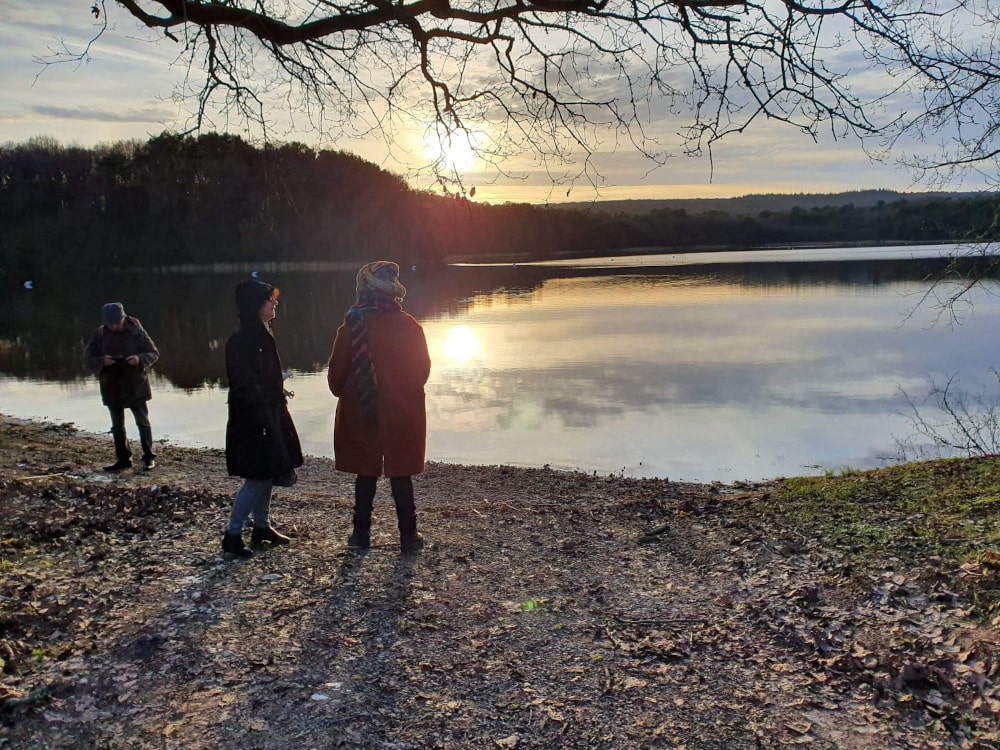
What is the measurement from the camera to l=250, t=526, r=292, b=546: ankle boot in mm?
5430

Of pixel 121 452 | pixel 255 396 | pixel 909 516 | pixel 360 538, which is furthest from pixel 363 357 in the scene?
pixel 121 452

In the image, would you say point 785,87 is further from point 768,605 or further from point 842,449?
point 842,449

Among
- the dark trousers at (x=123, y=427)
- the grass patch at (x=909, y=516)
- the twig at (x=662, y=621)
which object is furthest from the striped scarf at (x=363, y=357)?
the dark trousers at (x=123, y=427)

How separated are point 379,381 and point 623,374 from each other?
16.9m

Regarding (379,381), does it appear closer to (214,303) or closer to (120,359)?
(120,359)

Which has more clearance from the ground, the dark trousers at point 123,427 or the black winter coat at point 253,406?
the black winter coat at point 253,406

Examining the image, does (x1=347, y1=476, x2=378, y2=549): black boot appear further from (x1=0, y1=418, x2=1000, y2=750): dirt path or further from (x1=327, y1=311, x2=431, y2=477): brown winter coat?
(x1=327, y1=311, x2=431, y2=477): brown winter coat

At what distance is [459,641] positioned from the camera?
160 inches

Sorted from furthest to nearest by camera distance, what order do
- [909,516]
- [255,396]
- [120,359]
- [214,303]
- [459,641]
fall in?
1. [214,303]
2. [120,359]
3. [909,516]
4. [255,396]
5. [459,641]

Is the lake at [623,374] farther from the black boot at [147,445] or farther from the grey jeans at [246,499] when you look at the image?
the grey jeans at [246,499]

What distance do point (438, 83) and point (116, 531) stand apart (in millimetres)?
4502

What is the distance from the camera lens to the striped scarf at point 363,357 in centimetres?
497

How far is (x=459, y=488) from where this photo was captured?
32.6 ft

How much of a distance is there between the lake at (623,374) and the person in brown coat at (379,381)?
24.2ft
